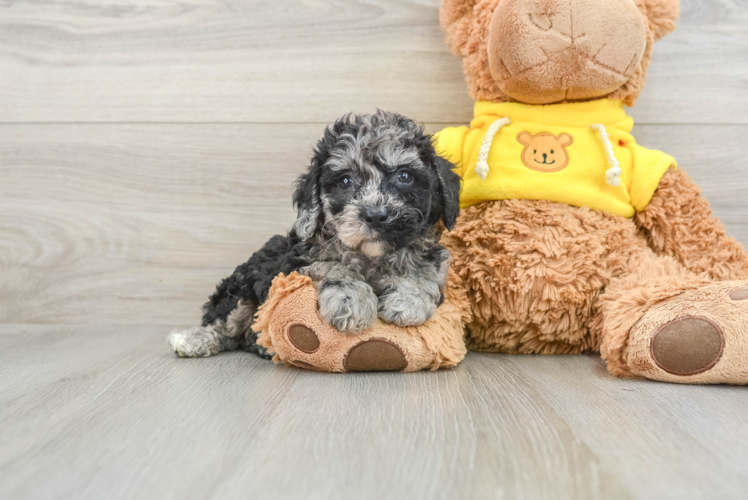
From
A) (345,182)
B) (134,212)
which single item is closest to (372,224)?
(345,182)

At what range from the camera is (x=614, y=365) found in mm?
1500

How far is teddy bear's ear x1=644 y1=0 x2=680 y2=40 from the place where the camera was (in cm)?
177

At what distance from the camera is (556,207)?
175 centimetres

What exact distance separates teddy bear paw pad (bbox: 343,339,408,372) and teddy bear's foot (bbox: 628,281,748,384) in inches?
23.5

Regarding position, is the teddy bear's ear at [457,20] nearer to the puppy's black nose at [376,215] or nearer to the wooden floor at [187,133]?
the wooden floor at [187,133]

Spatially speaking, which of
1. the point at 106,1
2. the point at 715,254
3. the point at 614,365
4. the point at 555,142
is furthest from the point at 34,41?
the point at 715,254

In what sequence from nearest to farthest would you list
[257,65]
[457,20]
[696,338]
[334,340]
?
[696,338] → [334,340] → [457,20] → [257,65]

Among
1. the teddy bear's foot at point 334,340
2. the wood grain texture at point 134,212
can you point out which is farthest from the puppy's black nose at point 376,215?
the wood grain texture at point 134,212

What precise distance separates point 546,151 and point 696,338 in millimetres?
719

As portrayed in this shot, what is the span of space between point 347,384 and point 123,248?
53.5 inches

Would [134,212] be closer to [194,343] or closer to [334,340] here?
[194,343]

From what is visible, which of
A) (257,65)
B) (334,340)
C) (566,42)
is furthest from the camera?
(257,65)

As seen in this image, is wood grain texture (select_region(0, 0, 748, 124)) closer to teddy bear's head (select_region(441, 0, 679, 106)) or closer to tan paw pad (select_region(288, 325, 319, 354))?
teddy bear's head (select_region(441, 0, 679, 106))

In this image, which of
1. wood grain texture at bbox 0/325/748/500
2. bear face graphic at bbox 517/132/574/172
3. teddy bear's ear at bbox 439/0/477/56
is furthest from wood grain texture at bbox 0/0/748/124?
wood grain texture at bbox 0/325/748/500
